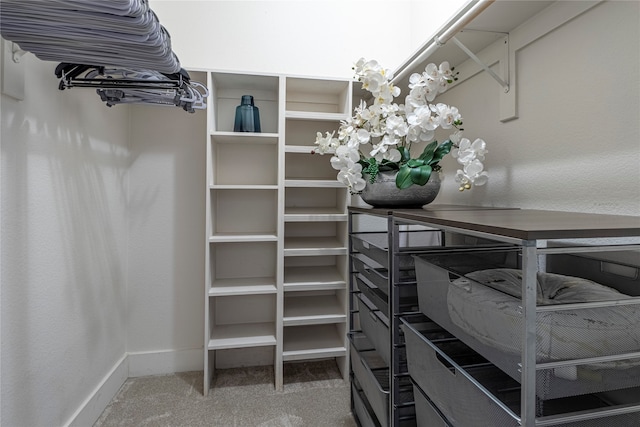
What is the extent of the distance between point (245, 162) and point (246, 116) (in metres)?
0.30

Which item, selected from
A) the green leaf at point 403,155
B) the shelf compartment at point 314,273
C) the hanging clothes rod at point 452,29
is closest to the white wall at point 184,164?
the shelf compartment at point 314,273

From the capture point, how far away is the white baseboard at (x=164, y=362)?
1887 mm

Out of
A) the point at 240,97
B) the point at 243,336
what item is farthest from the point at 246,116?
the point at 243,336

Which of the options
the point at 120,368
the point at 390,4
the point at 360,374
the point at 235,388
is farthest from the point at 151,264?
the point at 390,4

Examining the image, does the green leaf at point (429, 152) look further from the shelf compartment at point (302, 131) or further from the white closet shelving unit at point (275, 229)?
the shelf compartment at point (302, 131)

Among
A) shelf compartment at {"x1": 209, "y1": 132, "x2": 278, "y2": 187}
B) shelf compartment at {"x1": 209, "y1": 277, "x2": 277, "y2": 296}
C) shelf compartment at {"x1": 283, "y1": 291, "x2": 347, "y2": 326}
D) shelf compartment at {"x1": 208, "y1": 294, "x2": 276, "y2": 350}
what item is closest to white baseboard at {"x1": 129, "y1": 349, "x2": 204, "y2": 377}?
shelf compartment at {"x1": 208, "y1": 294, "x2": 276, "y2": 350}

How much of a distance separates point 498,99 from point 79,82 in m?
1.51

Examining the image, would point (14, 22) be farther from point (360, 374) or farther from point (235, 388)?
point (235, 388)

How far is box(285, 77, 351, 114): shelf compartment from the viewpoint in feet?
5.83

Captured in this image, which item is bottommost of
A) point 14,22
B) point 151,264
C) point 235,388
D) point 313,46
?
point 235,388

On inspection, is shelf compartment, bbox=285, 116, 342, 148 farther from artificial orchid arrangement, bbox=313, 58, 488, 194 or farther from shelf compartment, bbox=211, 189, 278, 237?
artificial orchid arrangement, bbox=313, 58, 488, 194

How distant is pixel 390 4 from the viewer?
6.80 ft

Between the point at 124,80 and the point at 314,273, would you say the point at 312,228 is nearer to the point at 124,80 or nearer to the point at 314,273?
the point at 314,273

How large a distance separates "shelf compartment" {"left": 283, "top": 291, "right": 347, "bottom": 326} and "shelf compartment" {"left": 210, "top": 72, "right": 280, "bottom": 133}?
3.36 ft
